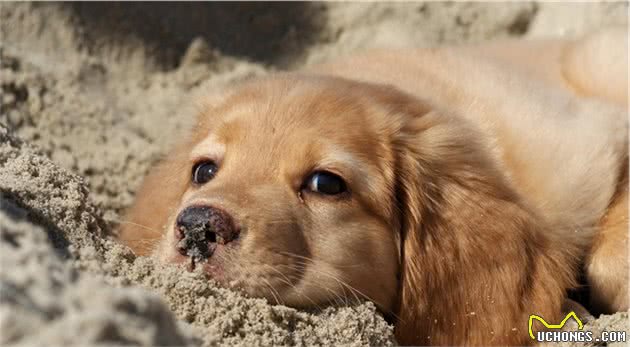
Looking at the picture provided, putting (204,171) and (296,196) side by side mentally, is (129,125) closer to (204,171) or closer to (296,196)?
(204,171)

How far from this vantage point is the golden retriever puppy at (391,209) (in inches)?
107

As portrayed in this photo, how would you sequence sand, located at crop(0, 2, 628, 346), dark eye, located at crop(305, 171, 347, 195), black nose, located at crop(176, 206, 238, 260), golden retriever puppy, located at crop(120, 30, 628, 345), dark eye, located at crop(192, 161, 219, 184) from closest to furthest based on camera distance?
sand, located at crop(0, 2, 628, 346) → black nose, located at crop(176, 206, 238, 260) → golden retriever puppy, located at crop(120, 30, 628, 345) → dark eye, located at crop(305, 171, 347, 195) → dark eye, located at crop(192, 161, 219, 184)

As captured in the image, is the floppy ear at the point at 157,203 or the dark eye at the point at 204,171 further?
the floppy ear at the point at 157,203

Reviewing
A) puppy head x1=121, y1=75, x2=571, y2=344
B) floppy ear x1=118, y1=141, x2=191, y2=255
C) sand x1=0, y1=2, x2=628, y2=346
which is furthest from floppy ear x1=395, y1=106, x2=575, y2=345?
floppy ear x1=118, y1=141, x2=191, y2=255

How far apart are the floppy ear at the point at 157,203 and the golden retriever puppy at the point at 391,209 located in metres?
0.01

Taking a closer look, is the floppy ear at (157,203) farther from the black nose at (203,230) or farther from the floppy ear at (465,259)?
the floppy ear at (465,259)

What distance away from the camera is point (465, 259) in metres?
3.01

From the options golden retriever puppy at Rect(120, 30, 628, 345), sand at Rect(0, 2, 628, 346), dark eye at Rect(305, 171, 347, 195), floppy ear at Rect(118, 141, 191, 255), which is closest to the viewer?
sand at Rect(0, 2, 628, 346)

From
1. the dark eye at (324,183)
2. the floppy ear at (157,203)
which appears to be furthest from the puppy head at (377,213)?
the floppy ear at (157,203)

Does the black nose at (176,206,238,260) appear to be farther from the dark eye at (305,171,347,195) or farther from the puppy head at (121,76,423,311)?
the dark eye at (305,171,347,195)

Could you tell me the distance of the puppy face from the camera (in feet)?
8.65

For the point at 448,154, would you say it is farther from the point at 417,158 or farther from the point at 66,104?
the point at 66,104

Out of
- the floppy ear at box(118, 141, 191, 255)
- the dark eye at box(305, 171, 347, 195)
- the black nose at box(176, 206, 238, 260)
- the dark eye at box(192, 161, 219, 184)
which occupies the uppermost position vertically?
the floppy ear at box(118, 141, 191, 255)

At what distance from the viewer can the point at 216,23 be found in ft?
19.2
